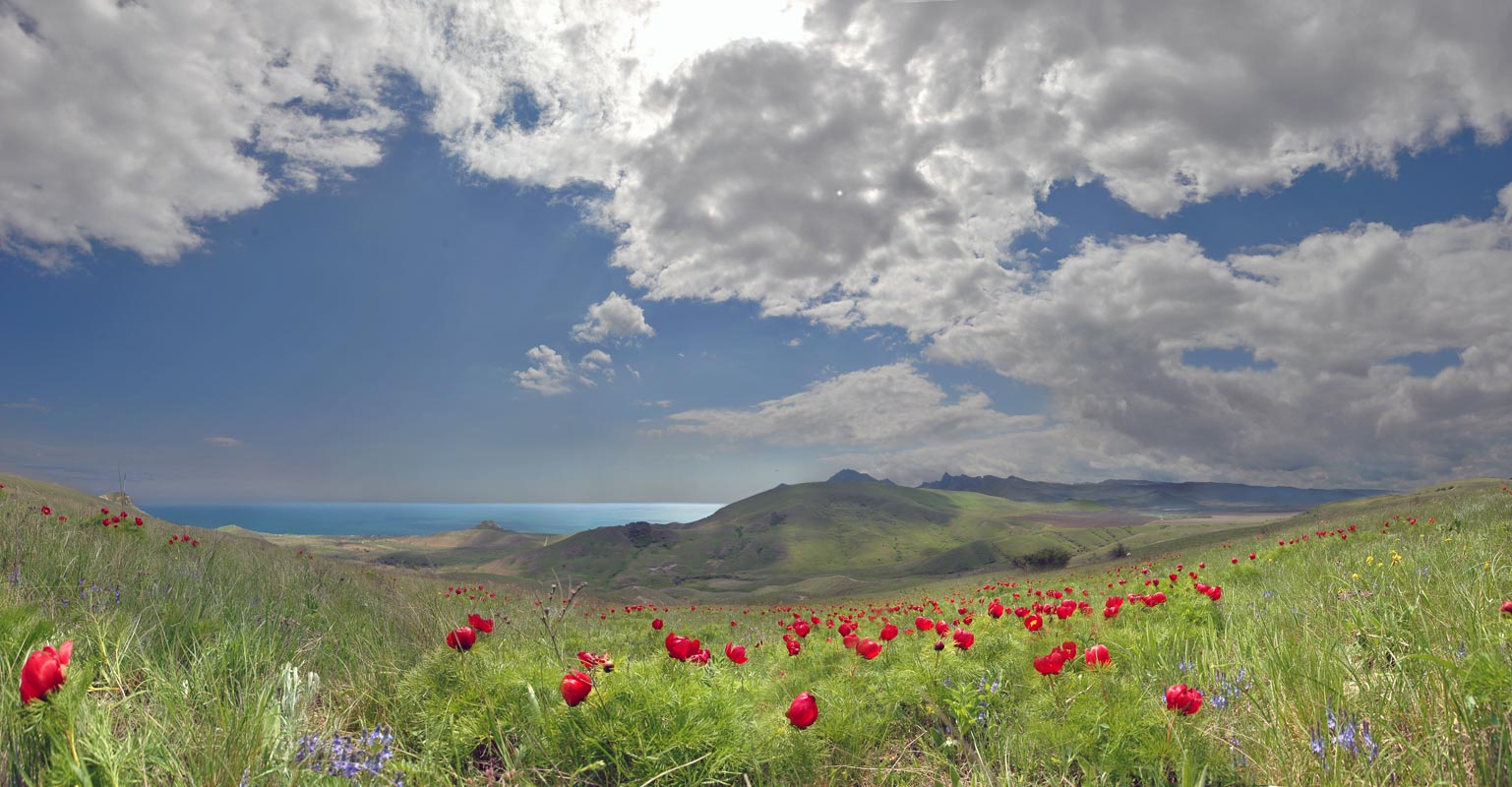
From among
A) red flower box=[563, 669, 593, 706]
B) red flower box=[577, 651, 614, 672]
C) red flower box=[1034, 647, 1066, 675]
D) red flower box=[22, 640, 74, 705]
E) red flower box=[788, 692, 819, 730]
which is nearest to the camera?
red flower box=[22, 640, 74, 705]

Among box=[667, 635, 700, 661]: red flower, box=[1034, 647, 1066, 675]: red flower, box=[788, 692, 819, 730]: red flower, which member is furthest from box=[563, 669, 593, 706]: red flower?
box=[1034, 647, 1066, 675]: red flower

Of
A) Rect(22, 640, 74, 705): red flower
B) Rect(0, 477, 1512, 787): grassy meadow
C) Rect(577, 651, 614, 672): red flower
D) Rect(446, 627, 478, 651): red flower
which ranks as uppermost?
Rect(22, 640, 74, 705): red flower

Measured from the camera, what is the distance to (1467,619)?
3527 mm

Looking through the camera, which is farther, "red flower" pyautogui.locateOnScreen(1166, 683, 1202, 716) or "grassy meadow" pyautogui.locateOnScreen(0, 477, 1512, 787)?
"red flower" pyautogui.locateOnScreen(1166, 683, 1202, 716)

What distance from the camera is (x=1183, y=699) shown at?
288 centimetres

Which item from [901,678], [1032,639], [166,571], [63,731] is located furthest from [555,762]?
[166,571]

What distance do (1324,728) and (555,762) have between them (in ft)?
11.6

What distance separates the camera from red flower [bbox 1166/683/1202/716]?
2.88 metres

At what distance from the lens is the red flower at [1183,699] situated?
2879 mm

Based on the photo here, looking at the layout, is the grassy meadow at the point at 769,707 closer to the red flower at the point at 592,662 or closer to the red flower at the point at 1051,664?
the red flower at the point at 592,662

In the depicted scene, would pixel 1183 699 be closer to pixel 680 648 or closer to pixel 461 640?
pixel 680 648

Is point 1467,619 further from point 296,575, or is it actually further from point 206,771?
point 296,575

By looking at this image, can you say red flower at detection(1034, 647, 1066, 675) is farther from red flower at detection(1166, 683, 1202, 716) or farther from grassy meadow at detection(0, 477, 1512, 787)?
red flower at detection(1166, 683, 1202, 716)

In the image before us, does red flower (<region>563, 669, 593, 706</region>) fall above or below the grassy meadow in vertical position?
above
